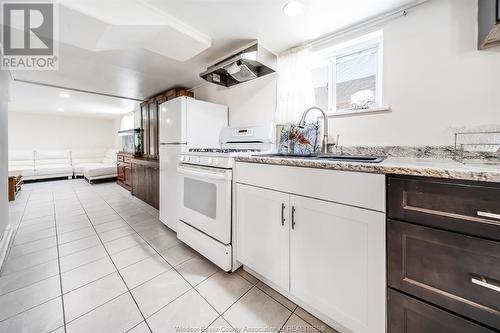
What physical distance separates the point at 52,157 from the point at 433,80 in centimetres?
912

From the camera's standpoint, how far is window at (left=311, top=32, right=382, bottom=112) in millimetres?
1537

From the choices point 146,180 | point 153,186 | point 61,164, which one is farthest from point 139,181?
point 61,164

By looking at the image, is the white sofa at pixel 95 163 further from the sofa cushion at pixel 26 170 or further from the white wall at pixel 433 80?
the white wall at pixel 433 80

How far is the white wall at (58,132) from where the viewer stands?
5.90m

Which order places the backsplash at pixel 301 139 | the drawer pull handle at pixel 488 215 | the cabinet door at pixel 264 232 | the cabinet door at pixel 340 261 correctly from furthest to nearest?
the backsplash at pixel 301 139 < the cabinet door at pixel 264 232 < the cabinet door at pixel 340 261 < the drawer pull handle at pixel 488 215

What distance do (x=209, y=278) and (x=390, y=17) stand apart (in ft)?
8.04

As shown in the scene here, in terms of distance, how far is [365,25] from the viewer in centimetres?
151

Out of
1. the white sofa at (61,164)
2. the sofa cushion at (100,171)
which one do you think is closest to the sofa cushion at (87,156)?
the white sofa at (61,164)

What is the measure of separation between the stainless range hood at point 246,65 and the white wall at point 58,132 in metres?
7.09

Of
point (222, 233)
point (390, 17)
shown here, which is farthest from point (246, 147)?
point (390, 17)

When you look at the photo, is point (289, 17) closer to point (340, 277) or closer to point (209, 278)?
point (340, 277)

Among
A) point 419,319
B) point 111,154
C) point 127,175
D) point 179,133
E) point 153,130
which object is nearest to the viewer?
point 419,319

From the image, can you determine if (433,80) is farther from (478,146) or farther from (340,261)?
(340,261)

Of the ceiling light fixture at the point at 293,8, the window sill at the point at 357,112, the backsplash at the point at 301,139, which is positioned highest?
the ceiling light fixture at the point at 293,8
